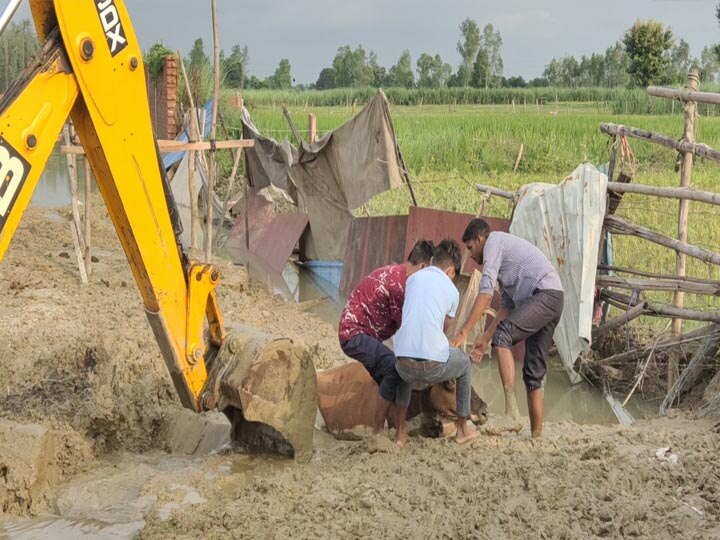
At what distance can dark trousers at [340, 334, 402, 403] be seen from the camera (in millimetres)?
6016

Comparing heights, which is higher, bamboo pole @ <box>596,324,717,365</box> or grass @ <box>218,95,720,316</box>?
grass @ <box>218,95,720,316</box>

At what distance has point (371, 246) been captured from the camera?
10.8 metres

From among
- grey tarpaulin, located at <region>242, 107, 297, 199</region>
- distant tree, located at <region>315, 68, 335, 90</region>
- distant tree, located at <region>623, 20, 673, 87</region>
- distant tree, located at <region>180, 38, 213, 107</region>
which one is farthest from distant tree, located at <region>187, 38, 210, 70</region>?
distant tree, located at <region>315, 68, 335, 90</region>

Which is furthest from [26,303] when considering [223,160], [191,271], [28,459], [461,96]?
[461,96]

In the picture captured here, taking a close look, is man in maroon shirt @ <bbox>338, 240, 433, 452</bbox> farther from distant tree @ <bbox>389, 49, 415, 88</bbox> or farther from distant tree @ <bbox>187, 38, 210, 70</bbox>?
distant tree @ <bbox>389, 49, 415, 88</bbox>

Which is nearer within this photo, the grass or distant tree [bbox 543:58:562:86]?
the grass

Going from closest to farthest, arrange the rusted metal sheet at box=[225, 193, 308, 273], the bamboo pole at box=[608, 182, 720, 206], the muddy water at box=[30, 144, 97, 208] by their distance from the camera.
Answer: the bamboo pole at box=[608, 182, 720, 206] < the rusted metal sheet at box=[225, 193, 308, 273] < the muddy water at box=[30, 144, 97, 208]

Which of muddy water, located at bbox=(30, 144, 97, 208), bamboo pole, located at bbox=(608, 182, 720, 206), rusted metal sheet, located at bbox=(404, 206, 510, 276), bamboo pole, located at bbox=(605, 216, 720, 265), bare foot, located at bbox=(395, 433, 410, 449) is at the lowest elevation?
bare foot, located at bbox=(395, 433, 410, 449)

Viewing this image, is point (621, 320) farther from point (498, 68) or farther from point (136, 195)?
point (498, 68)

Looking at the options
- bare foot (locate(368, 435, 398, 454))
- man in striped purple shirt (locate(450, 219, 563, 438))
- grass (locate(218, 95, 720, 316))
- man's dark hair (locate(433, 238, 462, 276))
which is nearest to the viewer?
bare foot (locate(368, 435, 398, 454))

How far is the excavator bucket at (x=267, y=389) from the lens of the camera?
18.0 feet

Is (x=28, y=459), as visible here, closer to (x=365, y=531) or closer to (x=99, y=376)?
(x=99, y=376)

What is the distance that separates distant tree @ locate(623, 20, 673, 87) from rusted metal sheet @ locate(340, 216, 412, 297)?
38.9 m

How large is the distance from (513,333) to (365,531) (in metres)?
2.20
